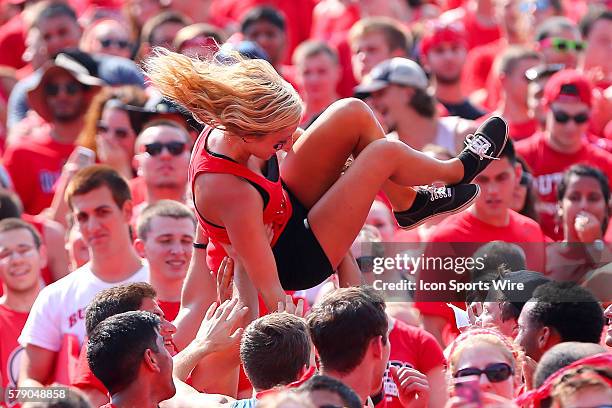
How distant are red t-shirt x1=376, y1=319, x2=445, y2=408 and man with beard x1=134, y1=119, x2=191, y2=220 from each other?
7.39ft

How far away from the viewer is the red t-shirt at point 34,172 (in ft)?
32.8

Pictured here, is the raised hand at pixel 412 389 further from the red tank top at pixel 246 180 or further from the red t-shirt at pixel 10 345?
the red t-shirt at pixel 10 345

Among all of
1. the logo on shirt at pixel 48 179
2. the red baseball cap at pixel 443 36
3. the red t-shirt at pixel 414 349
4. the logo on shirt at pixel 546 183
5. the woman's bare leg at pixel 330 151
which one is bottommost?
the red t-shirt at pixel 414 349

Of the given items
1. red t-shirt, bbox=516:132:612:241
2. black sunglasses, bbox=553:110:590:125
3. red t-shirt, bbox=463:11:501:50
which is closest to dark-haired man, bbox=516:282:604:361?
red t-shirt, bbox=516:132:612:241

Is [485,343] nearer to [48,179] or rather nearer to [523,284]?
[523,284]

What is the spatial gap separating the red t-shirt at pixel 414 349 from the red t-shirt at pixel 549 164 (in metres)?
2.61

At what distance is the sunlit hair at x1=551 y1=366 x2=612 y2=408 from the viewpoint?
452 cm

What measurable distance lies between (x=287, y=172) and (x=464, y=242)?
1704 mm

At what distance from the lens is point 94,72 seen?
10.8 m

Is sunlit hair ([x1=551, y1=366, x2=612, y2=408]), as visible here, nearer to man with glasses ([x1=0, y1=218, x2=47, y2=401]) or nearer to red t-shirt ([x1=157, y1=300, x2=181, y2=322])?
red t-shirt ([x1=157, y1=300, x2=181, y2=322])

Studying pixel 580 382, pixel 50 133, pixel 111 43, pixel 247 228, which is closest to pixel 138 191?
pixel 50 133

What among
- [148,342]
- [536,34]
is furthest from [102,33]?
[148,342]

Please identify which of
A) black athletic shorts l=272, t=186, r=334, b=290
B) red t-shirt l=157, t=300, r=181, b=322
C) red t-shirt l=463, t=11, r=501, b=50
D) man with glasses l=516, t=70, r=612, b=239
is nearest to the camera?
black athletic shorts l=272, t=186, r=334, b=290

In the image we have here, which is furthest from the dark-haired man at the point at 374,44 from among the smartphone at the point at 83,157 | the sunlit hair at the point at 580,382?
the sunlit hair at the point at 580,382
